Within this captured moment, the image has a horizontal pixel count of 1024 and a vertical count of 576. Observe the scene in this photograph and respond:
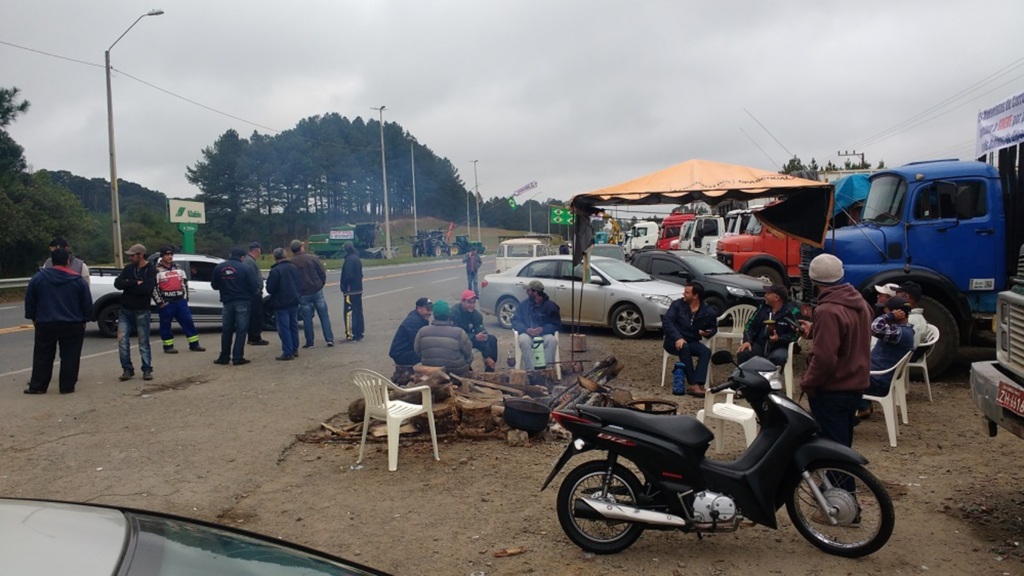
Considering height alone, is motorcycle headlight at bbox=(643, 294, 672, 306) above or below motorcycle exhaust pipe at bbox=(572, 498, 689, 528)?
above

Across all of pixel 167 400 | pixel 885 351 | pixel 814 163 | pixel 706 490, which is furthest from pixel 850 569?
pixel 814 163

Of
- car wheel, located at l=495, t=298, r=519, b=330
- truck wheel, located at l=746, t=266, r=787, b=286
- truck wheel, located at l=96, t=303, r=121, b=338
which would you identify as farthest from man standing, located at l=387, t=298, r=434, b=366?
truck wheel, located at l=746, t=266, r=787, b=286

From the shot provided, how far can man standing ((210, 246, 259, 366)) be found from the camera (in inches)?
412

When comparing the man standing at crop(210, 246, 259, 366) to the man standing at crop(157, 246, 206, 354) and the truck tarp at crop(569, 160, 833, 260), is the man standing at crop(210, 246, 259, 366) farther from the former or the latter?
the truck tarp at crop(569, 160, 833, 260)

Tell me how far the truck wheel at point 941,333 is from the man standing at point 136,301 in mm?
10033

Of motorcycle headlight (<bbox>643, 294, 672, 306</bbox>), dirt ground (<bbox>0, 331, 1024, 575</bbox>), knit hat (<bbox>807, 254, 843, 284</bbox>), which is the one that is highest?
knit hat (<bbox>807, 254, 843, 284</bbox>)

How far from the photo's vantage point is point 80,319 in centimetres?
857

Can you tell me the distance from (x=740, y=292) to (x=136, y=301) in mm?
9948

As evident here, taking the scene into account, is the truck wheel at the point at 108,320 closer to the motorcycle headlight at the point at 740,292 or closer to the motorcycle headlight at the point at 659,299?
the motorcycle headlight at the point at 659,299

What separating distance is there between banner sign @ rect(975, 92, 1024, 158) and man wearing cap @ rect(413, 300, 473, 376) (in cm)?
920

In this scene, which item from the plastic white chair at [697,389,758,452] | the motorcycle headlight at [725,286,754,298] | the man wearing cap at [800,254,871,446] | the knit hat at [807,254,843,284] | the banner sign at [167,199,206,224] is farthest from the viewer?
the banner sign at [167,199,206,224]

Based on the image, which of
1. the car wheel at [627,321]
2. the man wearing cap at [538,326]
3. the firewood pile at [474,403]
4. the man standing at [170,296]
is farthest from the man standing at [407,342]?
A: the car wheel at [627,321]

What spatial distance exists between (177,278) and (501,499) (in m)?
7.54

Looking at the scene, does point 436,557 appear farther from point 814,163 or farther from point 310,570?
point 814,163
